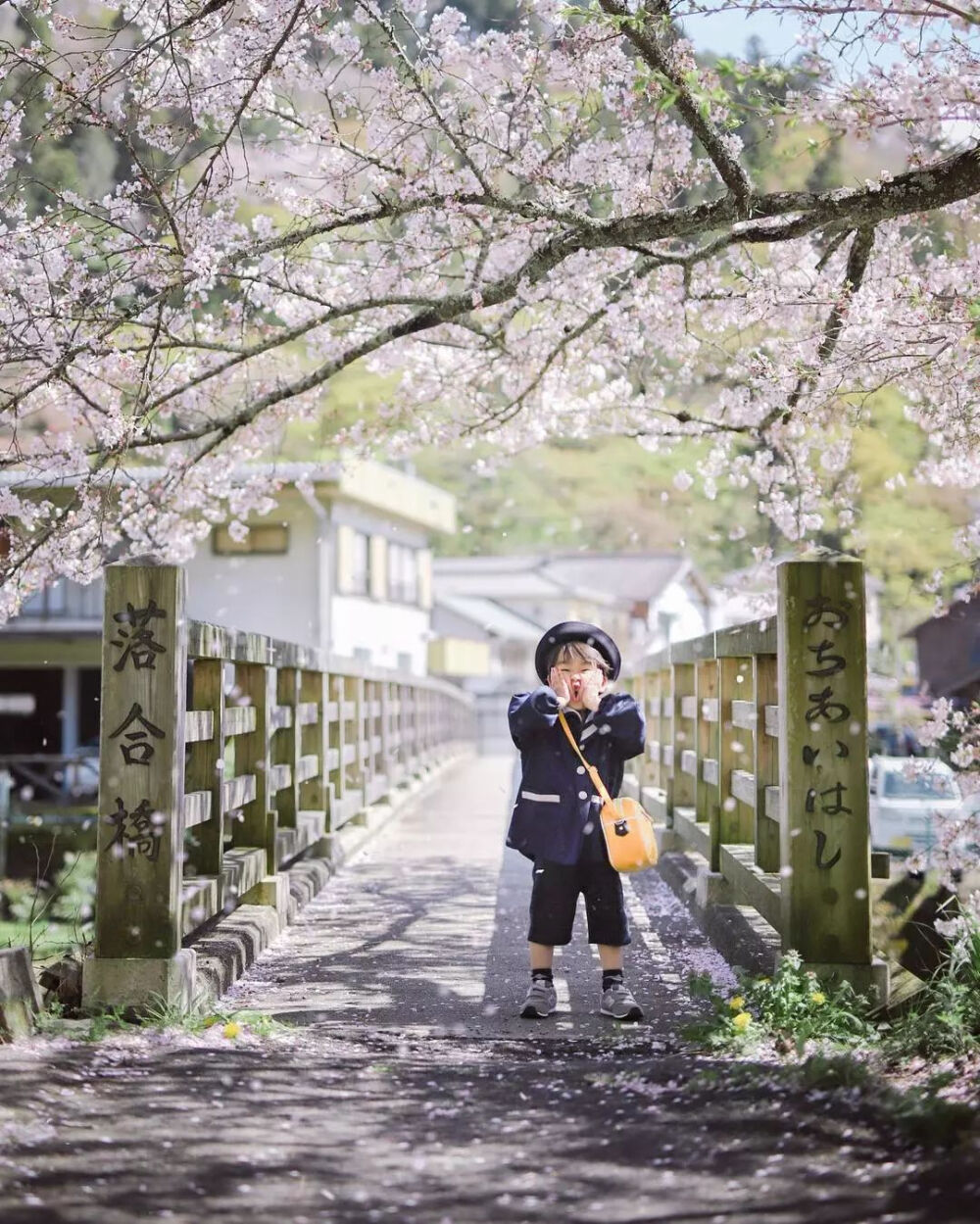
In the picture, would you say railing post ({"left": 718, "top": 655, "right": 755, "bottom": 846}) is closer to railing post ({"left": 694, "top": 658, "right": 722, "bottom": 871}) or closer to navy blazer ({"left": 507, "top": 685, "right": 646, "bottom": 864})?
railing post ({"left": 694, "top": 658, "right": 722, "bottom": 871})

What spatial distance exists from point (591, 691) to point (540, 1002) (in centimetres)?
118

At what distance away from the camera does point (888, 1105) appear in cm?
341

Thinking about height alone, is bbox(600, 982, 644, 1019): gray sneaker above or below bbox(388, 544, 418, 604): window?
below

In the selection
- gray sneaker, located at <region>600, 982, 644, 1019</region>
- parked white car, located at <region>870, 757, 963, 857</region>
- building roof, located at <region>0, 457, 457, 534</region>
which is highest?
building roof, located at <region>0, 457, 457, 534</region>

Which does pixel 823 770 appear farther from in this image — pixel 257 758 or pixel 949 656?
pixel 949 656

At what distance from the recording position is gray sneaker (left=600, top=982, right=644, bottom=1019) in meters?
5.08

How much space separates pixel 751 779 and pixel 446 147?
3.81 metres

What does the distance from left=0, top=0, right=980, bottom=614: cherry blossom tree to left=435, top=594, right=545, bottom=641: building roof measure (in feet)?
116

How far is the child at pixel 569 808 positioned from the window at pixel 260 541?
21368 millimetres

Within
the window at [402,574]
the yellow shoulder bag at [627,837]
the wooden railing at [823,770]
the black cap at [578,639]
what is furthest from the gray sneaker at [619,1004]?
the window at [402,574]

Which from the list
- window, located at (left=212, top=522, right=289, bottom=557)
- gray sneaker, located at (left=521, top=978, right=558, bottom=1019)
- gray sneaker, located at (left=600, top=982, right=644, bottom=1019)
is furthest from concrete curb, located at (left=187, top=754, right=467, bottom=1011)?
window, located at (left=212, top=522, right=289, bottom=557)

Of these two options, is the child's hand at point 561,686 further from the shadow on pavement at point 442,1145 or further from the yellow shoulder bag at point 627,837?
the shadow on pavement at point 442,1145

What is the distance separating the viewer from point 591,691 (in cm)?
522

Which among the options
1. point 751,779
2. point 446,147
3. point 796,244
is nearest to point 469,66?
point 446,147
